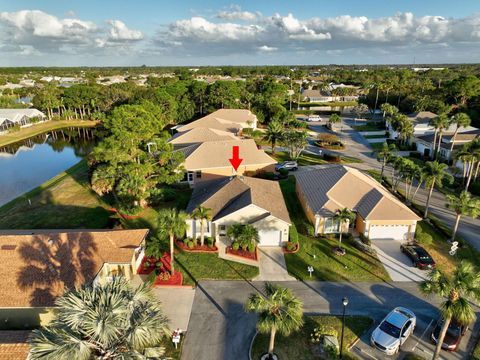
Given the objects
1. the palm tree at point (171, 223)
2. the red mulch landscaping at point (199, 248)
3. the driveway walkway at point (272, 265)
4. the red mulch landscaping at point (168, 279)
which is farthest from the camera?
the red mulch landscaping at point (199, 248)

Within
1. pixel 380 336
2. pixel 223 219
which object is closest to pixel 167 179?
pixel 223 219

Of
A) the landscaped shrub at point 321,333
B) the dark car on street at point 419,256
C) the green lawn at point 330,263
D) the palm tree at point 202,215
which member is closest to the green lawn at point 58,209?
the palm tree at point 202,215

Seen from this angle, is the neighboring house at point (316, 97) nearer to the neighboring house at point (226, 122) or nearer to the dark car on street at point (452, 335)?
the neighboring house at point (226, 122)

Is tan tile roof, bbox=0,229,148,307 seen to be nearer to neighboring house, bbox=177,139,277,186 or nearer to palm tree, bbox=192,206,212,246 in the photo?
palm tree, bbox=192,206,212,246

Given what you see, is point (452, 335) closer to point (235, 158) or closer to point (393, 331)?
point (393, 331)

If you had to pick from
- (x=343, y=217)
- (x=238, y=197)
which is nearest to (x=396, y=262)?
(x=343, y=217)

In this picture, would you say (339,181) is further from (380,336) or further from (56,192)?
(56,192)
